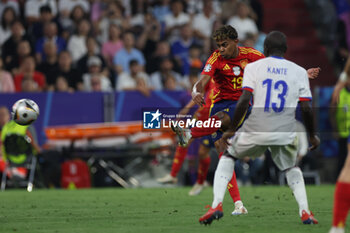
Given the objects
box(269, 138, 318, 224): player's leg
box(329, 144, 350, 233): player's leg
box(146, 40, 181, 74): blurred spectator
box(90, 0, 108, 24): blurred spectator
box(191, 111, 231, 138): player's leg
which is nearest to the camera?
box(329, 144, 350, 233): player's leg

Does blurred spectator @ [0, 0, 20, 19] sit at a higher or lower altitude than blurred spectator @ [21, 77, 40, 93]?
higher

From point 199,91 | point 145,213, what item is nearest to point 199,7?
point 145,213

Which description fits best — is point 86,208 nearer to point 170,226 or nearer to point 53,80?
point 170,226

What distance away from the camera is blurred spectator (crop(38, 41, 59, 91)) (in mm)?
15914

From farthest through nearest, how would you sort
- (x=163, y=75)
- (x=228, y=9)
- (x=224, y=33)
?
(x=228, y=9) < (x=163, y=75) < (x=224, y=33)

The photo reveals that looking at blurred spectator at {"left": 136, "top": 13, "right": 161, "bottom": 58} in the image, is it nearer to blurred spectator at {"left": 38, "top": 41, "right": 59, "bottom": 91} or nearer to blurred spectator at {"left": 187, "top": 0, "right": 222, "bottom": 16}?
blurred spectator at {"left": 187, "top": 0, "right": 222, "bottom": 16}

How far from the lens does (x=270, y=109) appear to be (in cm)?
675

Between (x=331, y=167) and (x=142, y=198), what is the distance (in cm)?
655

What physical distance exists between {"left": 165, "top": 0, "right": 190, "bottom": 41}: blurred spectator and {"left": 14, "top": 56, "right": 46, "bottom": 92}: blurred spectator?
3.54m

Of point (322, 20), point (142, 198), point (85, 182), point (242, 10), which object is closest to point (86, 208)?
point (142, 198)

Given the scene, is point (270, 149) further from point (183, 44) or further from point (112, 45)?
point (183, 44)

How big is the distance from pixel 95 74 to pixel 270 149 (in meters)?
9.29

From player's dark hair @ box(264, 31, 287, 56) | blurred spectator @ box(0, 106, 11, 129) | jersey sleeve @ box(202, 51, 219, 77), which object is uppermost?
player's dark hair @ box(264, 31, 287, 56)

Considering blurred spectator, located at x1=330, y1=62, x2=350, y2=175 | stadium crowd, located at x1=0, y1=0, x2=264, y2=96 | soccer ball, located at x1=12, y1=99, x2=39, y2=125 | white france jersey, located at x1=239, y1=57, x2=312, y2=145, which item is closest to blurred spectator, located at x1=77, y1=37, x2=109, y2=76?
stadium crowd, located at x1=0, y1=0, x2=264, y2=96
